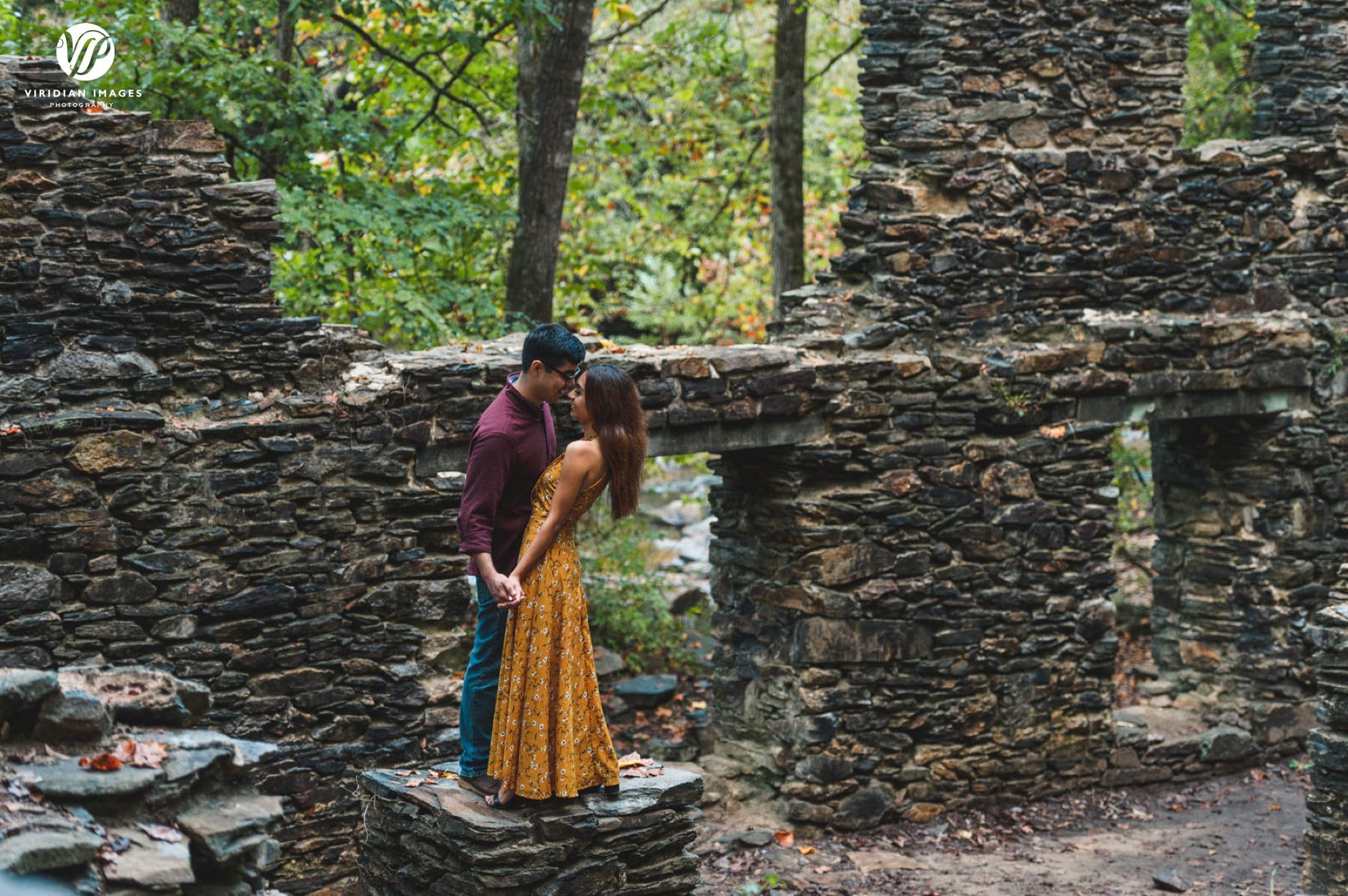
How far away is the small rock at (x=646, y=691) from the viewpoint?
9.77 m

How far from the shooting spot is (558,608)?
15.1ft

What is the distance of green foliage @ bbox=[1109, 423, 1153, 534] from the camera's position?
12.0 m

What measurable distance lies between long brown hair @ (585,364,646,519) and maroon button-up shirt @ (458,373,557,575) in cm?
24

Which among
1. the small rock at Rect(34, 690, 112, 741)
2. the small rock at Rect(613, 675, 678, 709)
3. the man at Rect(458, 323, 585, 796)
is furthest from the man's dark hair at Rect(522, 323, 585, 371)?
the small rock at Rect(613, 675, 678, 709)

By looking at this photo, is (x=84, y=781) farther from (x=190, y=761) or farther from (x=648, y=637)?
(x=648, y=637)

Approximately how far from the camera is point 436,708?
21.6ft

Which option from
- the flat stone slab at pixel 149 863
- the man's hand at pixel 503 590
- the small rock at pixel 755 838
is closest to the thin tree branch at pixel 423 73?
the small rock at pixel 755 838

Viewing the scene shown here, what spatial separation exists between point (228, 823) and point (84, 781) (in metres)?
0.42

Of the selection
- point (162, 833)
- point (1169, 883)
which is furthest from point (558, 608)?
point (1169, 883)

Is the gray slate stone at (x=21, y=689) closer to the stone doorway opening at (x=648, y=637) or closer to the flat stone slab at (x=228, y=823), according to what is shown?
the flat stone slab at (x=228, y=823)

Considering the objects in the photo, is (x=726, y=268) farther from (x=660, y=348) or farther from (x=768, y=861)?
(x=768, y=861)

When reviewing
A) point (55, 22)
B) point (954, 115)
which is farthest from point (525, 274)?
point (55, 22)

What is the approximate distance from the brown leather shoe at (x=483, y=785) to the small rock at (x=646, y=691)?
4900 millimetres

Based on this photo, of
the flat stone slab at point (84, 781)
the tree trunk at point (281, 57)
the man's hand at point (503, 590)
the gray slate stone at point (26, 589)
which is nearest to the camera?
the flat stone slab at point (84, 781)
